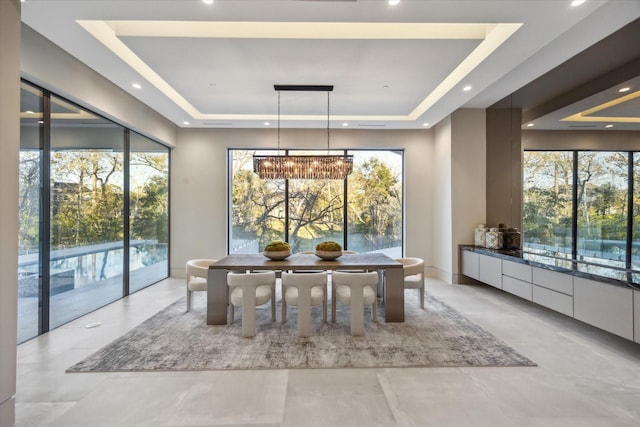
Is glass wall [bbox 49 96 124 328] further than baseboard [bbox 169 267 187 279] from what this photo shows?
No

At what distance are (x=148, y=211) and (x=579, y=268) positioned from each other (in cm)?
636

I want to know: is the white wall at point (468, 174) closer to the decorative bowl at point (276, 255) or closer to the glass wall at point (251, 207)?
the decorative bowl at point (276, 255)

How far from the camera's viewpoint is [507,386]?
2.39 meters

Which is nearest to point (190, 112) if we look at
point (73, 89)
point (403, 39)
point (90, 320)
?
point (73, 89)

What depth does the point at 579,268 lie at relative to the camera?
336 centimetres

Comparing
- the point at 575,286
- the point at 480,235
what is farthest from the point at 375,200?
the point at 575,286

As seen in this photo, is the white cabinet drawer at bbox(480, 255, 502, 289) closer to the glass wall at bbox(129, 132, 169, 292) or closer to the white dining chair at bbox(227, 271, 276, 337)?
the white dining chair at bbox(227, 271, 276, 337)

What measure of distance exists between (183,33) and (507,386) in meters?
4.32

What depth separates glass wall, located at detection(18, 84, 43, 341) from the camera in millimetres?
3182

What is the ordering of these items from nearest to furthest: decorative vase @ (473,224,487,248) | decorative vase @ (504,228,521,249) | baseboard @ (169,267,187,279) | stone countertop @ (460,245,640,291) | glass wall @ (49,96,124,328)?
stone countertop @ (460,245,640,291) → glass wall @ (49,96,124,328) → decorative vase @ (504,228,521,249) → decorative vase @ (473,224,487,248) → baseboard @ (169,267,187,279)

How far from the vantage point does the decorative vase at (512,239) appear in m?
5.09

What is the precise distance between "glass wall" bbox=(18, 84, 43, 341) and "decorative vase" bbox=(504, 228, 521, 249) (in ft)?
Result: 20.9

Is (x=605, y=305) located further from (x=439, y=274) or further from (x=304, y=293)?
(x=439, y=274)

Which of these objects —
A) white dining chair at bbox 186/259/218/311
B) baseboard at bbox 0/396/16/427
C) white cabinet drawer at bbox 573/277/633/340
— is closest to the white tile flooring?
baseboard at bbox 0/396/16/427
